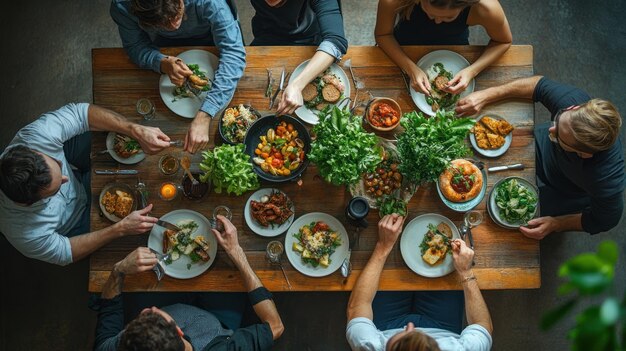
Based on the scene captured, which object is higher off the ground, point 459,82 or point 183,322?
point 459,82

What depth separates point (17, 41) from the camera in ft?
13.3

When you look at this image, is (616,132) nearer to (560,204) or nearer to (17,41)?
(560,204)

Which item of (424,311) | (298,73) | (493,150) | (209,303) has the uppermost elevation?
(298,73)

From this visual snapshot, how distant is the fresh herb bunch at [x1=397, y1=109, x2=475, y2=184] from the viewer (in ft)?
7.56

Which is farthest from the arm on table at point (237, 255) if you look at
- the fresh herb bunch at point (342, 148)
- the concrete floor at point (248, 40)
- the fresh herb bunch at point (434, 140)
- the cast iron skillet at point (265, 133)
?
the concrete floor at point (248, 40)

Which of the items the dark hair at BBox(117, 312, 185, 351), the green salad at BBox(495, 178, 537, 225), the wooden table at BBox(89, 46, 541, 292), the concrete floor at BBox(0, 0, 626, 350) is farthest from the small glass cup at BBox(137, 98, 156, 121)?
the green salad at BBox(495, 178, 537, 225)

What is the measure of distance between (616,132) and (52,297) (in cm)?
400

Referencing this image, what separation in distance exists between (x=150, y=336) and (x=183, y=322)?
60 centimetres

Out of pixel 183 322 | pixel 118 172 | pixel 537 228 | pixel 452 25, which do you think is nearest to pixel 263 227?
pixel 183 322

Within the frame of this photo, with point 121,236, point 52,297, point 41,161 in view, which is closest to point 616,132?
point 121,236

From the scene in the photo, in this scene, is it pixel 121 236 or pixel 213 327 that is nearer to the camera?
pixel 121 236

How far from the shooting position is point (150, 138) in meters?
2.62

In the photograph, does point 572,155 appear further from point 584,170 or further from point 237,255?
point 237,255

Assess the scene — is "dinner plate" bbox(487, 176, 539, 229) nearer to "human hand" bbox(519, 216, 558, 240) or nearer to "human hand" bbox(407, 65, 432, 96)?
"human hand" bbox(519, 216, 558, 240)
